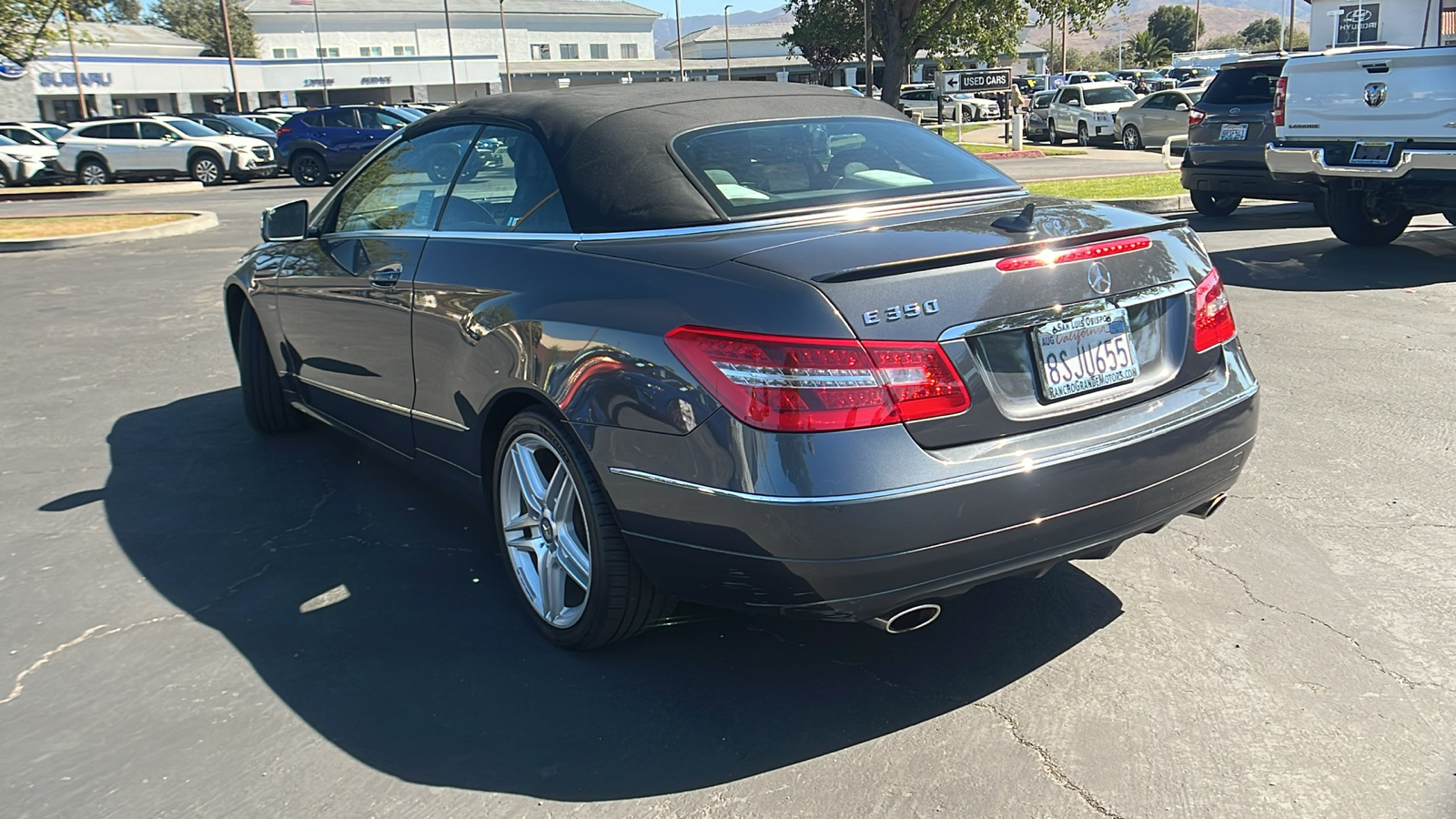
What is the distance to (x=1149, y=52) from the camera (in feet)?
331

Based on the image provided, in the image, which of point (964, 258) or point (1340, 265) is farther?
point (1340, 265)

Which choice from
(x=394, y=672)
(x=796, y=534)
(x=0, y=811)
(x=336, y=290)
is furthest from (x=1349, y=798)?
(x=336, y=290)

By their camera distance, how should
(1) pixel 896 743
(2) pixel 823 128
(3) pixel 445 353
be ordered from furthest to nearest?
(2) pixel 823 128
(3) pixel 445 353
(1) pixel 896 743

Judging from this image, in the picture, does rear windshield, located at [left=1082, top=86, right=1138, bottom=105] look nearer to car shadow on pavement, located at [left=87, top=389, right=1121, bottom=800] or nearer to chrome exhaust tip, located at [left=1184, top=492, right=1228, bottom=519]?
car shadow on pavement, located at [left=87, top=389, right=1121, bottom=800]

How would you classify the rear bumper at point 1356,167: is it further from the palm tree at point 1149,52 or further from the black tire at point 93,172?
the palm tree at point 1149,52

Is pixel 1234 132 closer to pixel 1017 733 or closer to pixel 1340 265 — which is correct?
pixel 1340 265

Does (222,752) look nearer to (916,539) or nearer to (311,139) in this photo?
(916,539)

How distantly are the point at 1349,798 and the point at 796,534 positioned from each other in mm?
1383

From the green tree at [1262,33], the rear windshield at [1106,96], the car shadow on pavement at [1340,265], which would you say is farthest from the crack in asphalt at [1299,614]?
the green tree at [1262,33]

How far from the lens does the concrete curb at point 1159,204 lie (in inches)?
540

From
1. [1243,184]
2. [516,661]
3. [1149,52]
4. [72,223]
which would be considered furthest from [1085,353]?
Result: [1149,52]

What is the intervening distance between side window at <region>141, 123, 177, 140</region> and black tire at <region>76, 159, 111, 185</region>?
47.1 inches

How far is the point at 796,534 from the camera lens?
275 cm

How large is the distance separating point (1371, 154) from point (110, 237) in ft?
46.0
